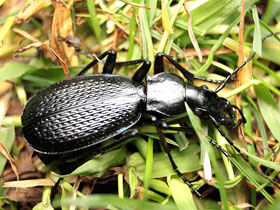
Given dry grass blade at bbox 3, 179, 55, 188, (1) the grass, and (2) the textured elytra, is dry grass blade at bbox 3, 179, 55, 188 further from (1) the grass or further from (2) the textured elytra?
(2) the textured elytra

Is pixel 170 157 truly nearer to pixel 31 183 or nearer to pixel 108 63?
pixel 108 63

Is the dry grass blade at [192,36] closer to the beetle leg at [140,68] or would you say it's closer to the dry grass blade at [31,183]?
the beetle leg at [140,68]

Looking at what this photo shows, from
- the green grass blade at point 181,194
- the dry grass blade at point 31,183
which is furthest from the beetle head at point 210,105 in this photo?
the dry grass blade at point 31,183

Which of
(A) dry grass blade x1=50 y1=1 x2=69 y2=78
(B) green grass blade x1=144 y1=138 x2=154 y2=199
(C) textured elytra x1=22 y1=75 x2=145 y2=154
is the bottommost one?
(B) green grass blade x1=144 y1=138 x2=154 y2=199

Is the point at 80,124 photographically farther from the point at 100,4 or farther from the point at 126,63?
the point at 100,4

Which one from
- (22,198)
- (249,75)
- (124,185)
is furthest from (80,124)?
Result: (249,75)

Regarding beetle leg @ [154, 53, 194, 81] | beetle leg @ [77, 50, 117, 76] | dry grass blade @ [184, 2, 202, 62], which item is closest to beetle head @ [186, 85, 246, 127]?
beetle leg @ [154, 53, 194, 81]
